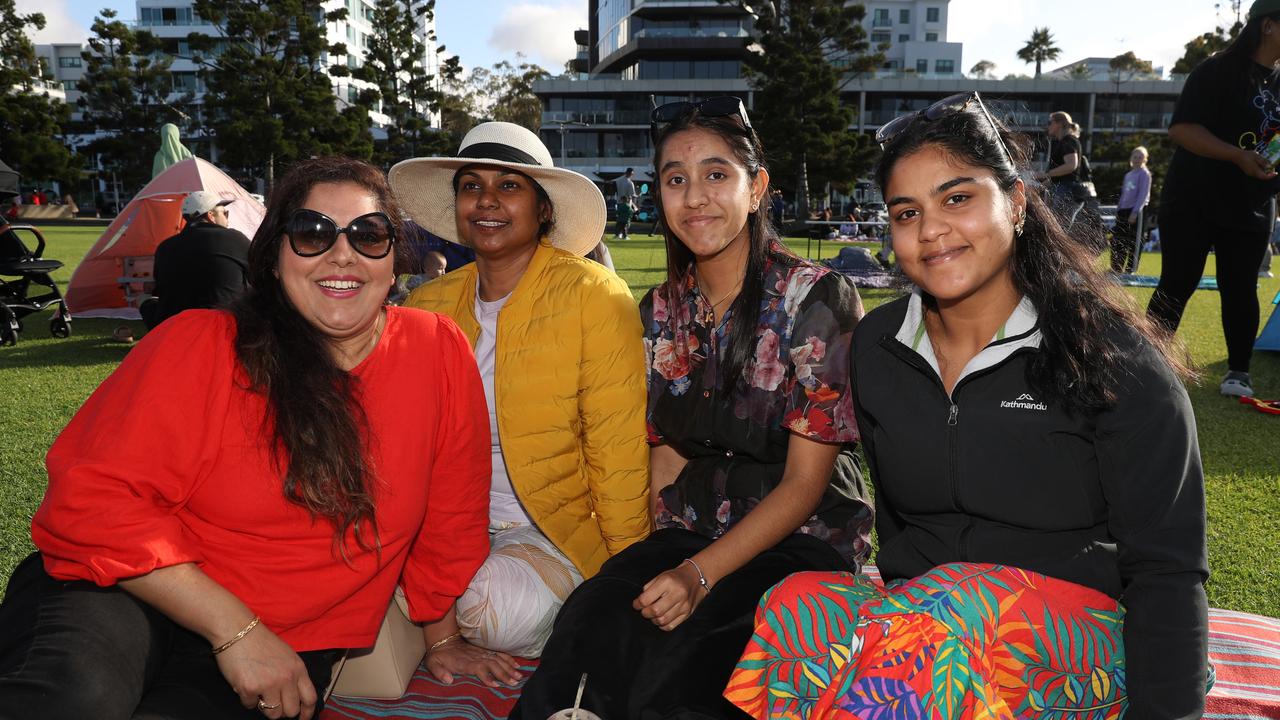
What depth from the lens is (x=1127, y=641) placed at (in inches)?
69.9

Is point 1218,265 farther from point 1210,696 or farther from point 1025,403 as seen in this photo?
point 1025,403

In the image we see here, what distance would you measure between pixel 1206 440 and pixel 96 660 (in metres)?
5.62

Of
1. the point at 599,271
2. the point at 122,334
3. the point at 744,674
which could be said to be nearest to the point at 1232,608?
the point at 744,674

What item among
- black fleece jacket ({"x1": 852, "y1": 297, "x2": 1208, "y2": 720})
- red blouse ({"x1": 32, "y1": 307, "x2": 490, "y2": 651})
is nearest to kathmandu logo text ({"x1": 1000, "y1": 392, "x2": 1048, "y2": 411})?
black fleece jacket ({"x1": 852, "y1": 297, "x2": 1208, "y2": 720})

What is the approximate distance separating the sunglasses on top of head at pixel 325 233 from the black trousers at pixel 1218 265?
191 inches

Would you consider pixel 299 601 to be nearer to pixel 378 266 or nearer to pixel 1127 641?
pixel 378 266

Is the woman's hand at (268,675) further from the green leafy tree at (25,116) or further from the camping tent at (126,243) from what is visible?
the green leafy tree at (25,116)

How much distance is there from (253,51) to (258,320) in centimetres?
4151

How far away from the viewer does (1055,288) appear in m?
2.02

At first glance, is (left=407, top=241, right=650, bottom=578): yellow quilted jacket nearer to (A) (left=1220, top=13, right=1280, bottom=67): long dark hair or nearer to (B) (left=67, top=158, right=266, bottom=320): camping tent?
(A) (left=1220, top=13, right=1280, bottom=67): long dark hair

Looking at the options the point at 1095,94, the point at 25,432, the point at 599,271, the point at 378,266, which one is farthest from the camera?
the point at 1095,94

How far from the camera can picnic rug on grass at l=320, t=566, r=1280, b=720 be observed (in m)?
2.56

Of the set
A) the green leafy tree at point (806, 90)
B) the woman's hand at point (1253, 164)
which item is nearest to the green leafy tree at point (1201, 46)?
the green leafy tree at point (806, 90)

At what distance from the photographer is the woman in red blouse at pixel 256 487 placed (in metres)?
1.83
